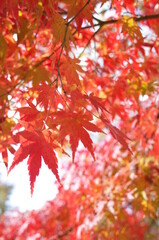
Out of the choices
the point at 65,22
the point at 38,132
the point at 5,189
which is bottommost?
the point at 38,132

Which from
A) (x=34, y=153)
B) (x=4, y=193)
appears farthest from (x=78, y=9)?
(x=4, y=193)

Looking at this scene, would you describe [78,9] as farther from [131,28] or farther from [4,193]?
[4,193]

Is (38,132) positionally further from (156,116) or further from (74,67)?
(156,116)

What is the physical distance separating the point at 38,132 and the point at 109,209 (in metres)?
1.51

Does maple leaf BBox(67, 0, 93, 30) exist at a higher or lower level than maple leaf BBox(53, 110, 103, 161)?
higher

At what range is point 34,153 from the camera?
36.4 inches

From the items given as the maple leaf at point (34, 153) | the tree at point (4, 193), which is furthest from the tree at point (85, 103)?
the tree at point (4, 193)

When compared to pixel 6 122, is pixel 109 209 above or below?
below

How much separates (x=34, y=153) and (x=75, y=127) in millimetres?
161

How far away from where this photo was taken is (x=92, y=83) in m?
2.10

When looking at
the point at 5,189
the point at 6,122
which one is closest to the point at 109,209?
the point at 6,122

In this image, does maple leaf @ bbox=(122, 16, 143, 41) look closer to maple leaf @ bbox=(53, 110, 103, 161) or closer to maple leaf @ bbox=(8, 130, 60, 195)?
maple leaf @ bbox=(53, 110, 103, 161)

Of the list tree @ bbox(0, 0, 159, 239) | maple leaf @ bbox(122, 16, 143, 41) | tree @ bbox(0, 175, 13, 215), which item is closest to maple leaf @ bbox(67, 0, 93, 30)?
tree @ bbox(0, 0, 159, 239)

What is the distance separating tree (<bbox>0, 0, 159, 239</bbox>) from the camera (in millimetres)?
1005
